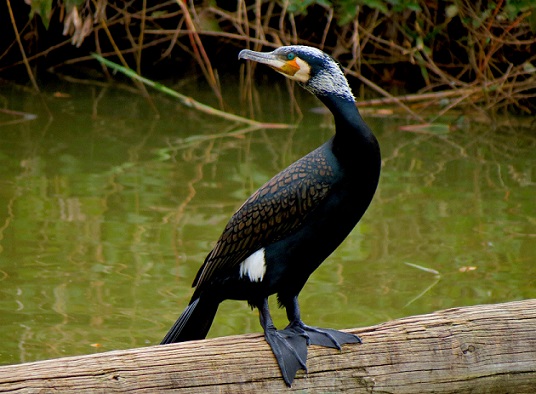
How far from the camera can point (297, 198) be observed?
2.22 meters

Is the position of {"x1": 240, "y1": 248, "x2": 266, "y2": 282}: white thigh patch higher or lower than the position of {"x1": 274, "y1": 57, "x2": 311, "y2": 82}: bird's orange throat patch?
lower

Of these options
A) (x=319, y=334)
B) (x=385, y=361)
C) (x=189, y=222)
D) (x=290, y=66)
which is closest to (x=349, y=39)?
(x=189, y=222)

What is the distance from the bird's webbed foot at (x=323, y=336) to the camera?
6.87 ft

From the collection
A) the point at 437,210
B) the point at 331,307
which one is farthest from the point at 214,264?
the point at 437,210

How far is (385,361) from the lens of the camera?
6.69 ft

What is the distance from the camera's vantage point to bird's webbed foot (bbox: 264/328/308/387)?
6.56ft

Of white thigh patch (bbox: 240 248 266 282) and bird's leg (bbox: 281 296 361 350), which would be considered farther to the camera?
white thigh patch (bbox: 240 248 266 282)

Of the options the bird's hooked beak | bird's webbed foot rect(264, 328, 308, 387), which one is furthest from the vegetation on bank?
bird's webbed foot rect(264, 328, 308, 387)

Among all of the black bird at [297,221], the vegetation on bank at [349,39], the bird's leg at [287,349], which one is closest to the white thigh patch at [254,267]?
the black bird at [297,221]

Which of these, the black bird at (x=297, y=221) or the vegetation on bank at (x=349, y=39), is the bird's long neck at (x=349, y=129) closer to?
the black bird at (x=297, y=221)

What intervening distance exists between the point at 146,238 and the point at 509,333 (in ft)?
8.35

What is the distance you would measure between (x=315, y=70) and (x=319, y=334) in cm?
63

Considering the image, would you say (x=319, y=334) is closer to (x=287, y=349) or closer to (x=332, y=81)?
(x=287, y=349)

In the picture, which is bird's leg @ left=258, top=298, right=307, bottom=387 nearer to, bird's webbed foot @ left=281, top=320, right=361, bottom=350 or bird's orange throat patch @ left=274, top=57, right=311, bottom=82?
bird's webbed foot @ left=281, top=320, right=361, bottom=350
